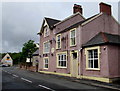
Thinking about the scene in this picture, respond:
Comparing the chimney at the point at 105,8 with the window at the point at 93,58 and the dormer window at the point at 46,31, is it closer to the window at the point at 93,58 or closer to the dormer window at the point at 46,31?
the window at the point at 93,58

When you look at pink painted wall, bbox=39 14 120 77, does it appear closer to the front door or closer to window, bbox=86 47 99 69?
window, bbox=86 47 99 69

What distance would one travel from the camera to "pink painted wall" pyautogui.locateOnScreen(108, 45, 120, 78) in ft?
47.7

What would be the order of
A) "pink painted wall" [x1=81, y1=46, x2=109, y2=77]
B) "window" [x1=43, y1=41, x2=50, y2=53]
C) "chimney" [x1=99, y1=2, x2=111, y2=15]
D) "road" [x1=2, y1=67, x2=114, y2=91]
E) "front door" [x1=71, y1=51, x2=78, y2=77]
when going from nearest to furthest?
"road" [x1=2, y1=67, x2=114, y2=91], "pink painted wall" [x1=81, y1=46, x2=109, y2=77], "front door" [x1=71, y1=51, x2=78, y2=77], "chimney" [x1=99, y1=2, x2=111, y2=15], "window" [x1=43, y1=41, x2=50, y2=53]

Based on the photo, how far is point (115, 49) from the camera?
15.2 meters

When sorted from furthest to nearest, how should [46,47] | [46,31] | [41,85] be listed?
1. [46,31]
2. [46,47]
3. [41,85]

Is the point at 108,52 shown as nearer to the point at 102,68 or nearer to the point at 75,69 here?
the point at 102,68

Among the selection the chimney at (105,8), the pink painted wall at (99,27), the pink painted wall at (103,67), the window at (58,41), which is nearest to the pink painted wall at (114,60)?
the pink painted wall at (103,67)

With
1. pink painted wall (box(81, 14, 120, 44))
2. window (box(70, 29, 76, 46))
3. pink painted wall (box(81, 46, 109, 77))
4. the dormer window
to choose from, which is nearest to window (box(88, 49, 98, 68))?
pink painted wall (box(81, 46, 109, 77))

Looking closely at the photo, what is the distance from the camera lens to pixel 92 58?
53.0ft

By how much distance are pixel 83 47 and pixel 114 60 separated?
3889 millimetres

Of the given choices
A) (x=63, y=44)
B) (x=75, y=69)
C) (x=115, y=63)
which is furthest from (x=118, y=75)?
(x=63, y=44)

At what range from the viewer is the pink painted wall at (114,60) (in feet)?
47.7

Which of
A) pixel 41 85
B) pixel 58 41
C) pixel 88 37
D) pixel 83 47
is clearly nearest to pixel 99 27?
pixel 88 37

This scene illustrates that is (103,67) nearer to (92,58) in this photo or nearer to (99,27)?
(92,58)
